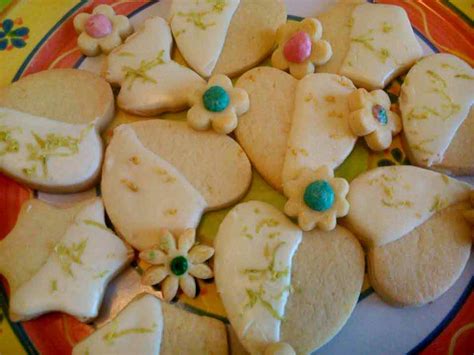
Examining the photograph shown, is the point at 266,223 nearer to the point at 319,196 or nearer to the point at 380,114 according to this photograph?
the point at 319,196

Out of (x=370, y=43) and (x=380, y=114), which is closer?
(x=380, y=114)

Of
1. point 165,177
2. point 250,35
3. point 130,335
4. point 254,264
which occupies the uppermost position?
point 250,35

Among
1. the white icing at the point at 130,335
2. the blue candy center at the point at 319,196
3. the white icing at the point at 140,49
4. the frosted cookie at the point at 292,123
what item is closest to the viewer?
the white icing at the point at 130,335

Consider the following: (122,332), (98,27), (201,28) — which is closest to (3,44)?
(98,27)

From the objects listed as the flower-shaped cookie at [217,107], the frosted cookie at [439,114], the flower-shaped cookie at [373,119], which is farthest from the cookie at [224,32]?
the frosted cookie at [439,114]

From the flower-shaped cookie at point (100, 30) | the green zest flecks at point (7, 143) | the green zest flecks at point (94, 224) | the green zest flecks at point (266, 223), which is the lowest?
the green zest flecks at point (94, 224)

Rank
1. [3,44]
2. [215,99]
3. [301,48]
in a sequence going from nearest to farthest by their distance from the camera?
[215,99], [301,48], [3,44]

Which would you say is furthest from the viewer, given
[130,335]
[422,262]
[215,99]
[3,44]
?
[3,44]

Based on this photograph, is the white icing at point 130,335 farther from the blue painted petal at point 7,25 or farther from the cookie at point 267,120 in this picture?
the blue painted petal at point 7,25
